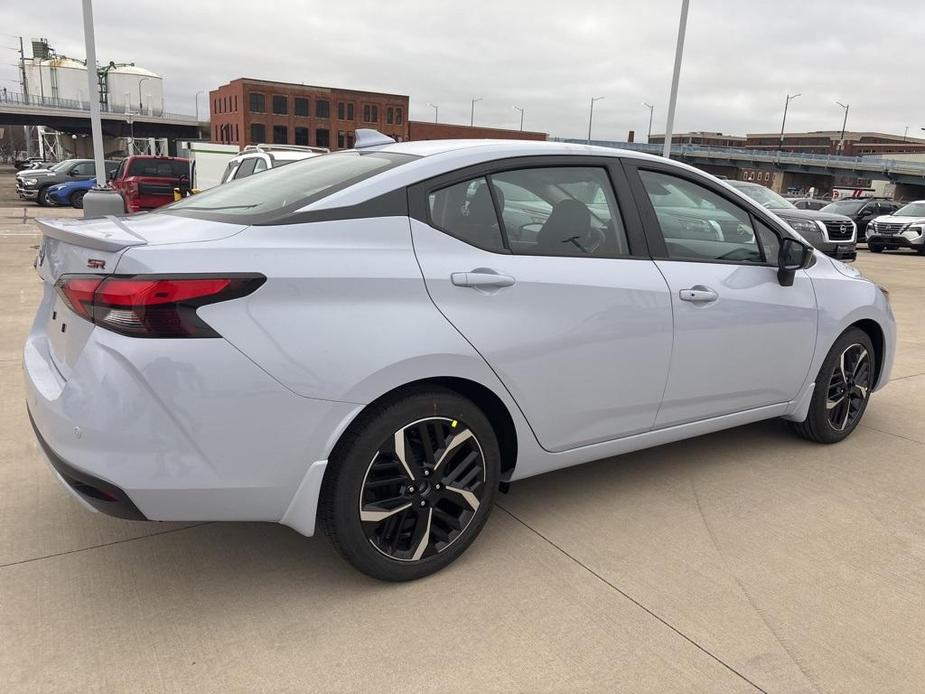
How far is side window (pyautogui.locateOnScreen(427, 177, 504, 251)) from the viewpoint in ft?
9.05

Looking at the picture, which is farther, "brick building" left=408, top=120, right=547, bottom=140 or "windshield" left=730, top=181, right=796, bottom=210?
"brick building" left=408, top=120, right=547, bottom=140

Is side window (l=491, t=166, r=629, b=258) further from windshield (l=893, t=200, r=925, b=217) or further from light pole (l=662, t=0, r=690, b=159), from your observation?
windshield (l=893, t=200, r=925, b=217)

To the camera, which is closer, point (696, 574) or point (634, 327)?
point (696, 574)

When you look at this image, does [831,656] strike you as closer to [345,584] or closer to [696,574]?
[696,574]

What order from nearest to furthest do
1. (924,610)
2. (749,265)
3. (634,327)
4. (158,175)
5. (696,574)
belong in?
(924,610) < (696,574) < (634,327) < (749,265) < (158,175)

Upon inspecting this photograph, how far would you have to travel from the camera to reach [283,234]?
2.45 meters

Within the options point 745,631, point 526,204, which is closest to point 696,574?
point 745,631

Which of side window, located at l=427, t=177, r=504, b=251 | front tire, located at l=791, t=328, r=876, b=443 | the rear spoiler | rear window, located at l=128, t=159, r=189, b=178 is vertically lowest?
front tire, located at l=791, t=328, r=876, b=443

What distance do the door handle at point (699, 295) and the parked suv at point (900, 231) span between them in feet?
66.9

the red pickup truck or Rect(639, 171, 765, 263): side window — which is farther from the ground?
Rect(639, 171, 765, 263): side window

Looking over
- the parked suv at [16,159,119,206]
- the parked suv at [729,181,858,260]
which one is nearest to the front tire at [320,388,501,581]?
the parked suv at [729,181,858,260]

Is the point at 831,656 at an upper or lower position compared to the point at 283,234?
lower

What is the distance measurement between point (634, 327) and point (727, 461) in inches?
57.5

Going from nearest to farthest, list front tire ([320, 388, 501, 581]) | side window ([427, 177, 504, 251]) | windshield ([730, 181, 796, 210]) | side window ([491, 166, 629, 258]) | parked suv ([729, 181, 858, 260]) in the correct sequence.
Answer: front tire ([320, 388, 501, 581]), side window ([427, 177, 504, 251]), side window ([491, 166, 629, 258]), parked suv ([729, 181, 858, 260]), windshield ([730, 181, 796, 210])
